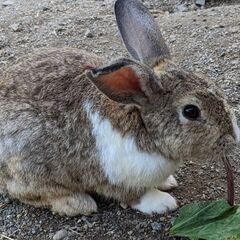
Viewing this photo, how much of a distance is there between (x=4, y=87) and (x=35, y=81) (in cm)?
25

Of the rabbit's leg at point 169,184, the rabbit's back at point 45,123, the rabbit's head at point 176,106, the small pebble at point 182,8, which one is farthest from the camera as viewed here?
the small pebble at point 182,8

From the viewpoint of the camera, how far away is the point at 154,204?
4.82 metres

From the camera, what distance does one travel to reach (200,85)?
4.29 metres

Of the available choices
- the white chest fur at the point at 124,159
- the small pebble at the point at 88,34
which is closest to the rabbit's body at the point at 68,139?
the white chest fur at the point at 124,159

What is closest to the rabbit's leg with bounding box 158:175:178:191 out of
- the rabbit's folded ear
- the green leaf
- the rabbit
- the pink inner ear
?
the rabbit

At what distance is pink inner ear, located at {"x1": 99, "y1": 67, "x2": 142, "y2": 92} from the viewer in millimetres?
4137

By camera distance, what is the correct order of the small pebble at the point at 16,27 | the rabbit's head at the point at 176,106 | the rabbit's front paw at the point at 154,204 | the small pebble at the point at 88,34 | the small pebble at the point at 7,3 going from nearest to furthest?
1. the rabbit's head at the point at 176,106
2. the rabbit's front paw at the point at 154,204
3. the small pebble at the point at 88,34
4. the small pebble at the point at 16,27
5. the small pebble at the point at 7,3

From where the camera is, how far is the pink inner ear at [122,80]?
4.14 m

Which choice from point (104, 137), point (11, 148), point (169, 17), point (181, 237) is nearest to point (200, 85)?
point (104, 137)

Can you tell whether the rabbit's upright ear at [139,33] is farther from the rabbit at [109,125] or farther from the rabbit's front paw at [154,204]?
the rabbit's front paw at [154,204]

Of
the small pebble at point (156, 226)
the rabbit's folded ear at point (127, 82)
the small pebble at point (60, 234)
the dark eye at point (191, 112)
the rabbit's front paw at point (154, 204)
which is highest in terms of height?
the rabbit's folded ear at point (127, 82)

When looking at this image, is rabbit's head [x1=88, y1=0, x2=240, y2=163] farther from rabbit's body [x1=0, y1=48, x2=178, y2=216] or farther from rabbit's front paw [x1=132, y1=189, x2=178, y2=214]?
rabbit's front paw [x1=132, y1=189, x2=178, y2=214]

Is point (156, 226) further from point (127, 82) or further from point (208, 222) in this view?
point (127, 82)

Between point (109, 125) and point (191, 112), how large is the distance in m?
0.58
